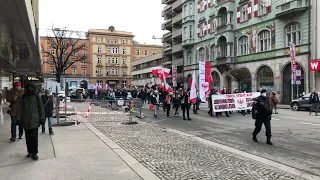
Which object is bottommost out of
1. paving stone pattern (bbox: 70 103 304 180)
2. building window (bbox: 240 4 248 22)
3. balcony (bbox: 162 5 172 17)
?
paving stone pattern (bbox: 70 103 304 180)

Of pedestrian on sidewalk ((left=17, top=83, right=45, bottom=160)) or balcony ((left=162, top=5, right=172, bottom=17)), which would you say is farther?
balcony ((left=162, top=5, right=172, bottom=17))

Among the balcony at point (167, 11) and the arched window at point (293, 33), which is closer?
the arched window at point (293, 33)

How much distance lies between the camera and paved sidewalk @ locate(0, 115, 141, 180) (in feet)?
19.2

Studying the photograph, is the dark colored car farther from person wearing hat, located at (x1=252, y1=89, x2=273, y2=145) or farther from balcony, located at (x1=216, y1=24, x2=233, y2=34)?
balcony, located at (x1=216, y1=24, x2=233, y2=34)

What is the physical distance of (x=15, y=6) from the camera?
7.33m

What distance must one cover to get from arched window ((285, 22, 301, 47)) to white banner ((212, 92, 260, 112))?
582 inches

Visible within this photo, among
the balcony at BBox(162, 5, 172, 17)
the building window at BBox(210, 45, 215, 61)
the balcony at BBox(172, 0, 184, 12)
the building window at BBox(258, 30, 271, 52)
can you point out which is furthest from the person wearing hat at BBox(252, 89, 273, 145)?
the balcony at BBox(162, 5, 172, 17)

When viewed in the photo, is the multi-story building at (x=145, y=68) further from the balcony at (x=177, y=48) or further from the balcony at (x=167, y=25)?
the balcony at (x=177, y=48)

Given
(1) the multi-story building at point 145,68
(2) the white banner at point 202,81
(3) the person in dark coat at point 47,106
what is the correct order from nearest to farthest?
1. (3) the person in dark coat at point 47,106
2. (2) the white banner at point 202,81
3. (1) the multi-story building at point 145,68

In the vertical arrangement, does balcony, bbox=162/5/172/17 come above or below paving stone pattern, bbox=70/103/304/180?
above

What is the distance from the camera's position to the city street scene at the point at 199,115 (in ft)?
21.9

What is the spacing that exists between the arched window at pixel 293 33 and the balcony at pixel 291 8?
118 cm

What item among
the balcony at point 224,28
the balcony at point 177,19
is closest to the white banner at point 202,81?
the balcony at point 224,28

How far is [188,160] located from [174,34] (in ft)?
183
